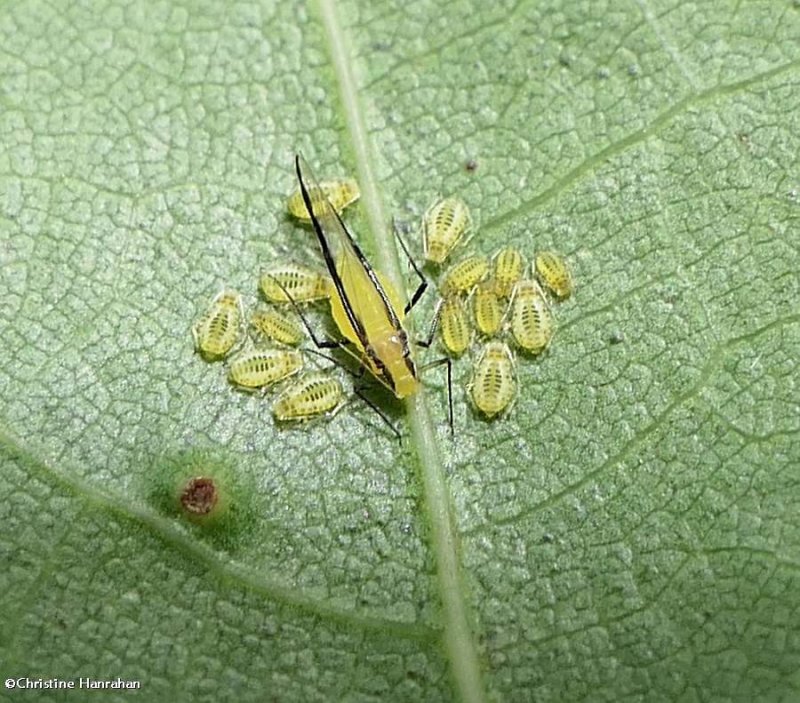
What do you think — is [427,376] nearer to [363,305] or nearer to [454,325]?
[454,325]

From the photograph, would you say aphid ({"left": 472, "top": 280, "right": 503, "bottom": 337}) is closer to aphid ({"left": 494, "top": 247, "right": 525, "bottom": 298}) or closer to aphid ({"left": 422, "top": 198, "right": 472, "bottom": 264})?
aphid ({"left": 494, "top": 247, "right": 525, "bottom": 298})

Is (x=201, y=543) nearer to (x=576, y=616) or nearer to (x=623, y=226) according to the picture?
(x=576, y=616)

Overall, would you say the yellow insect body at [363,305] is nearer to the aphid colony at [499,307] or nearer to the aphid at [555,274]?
the aphid colony at [499,307]

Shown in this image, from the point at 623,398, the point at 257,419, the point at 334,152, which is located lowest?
the point at 257,419

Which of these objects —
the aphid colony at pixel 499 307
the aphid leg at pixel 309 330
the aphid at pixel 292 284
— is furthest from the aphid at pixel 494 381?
the aphid at pixel 292 284

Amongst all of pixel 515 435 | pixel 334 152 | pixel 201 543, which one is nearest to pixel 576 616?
pixel 515 435

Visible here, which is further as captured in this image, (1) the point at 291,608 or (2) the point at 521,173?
(2) the point at 521,173

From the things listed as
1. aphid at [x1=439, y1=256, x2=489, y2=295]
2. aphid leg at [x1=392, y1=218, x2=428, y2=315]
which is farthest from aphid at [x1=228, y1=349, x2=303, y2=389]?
aphid at [x1=439, y1=256, x2=489, y2=295]
